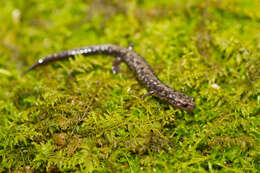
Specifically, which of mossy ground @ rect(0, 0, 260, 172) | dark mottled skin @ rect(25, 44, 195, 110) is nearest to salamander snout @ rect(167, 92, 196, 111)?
dark mottled skin @ rect(25, 44, 195, 110)

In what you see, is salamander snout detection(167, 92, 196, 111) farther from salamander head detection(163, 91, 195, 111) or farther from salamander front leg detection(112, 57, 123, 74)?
salamander front leg detection(112, 57, 123, 74)

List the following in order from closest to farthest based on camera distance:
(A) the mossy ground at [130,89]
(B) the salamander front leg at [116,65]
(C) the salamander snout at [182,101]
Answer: (A) the mossy ground at [130,89] → (C) the salamander snout at [182,101] → (B) the salamander front leg at [116,65]

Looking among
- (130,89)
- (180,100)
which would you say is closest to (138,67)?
(130,89)

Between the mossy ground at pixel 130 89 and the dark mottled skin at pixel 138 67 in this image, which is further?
the dark mottled skin at pixel 138 67

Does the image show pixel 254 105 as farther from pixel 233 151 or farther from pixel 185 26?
pixel 185 26

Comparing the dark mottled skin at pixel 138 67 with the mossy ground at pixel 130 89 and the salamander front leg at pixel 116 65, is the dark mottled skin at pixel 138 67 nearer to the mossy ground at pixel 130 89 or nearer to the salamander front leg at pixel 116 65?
the salamander front leg at pixel 116 65

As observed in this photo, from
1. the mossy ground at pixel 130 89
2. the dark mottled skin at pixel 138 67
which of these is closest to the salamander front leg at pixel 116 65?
the dark mottled skin at pixel 138 67

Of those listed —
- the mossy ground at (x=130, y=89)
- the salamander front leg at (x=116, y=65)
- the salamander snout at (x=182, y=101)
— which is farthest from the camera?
the salamander front leg at (x=116, y=65)

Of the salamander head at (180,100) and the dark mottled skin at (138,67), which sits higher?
the dark mottled skin at (138,67)
